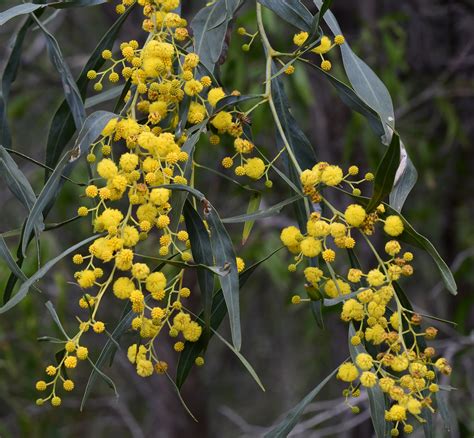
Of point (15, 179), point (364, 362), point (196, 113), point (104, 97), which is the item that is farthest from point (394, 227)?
point (104, 97)

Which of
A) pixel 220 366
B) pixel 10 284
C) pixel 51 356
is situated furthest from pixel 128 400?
pixel 10 284

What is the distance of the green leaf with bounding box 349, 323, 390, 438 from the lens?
0.82 metres

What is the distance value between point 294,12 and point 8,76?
431 mm

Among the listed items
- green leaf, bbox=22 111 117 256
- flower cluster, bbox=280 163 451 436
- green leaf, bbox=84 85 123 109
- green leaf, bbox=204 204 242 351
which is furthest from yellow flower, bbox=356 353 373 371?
green leaf, bbox=84 85 123 109

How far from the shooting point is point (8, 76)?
1156 millimetres

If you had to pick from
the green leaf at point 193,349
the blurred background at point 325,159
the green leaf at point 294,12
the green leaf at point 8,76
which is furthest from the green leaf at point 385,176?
the blurred background at point 325,159

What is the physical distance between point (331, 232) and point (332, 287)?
95mm

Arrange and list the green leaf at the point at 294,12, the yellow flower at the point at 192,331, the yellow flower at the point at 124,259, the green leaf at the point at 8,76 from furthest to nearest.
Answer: the green leaf at the point at 8,76, the green leaf at the point at 294,12, the yellow flower at the point at 192,331, the yellow flower at the point at 124,259

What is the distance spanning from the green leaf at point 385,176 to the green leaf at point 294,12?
23cm

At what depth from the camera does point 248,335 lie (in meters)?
4.50

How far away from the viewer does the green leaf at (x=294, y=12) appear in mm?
976

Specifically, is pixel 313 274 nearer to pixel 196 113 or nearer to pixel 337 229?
pixel 337 229

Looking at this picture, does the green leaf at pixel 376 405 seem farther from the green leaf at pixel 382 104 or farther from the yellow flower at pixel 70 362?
the yellow flower at pixel 70 362

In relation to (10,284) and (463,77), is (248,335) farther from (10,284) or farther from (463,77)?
(10,284)
